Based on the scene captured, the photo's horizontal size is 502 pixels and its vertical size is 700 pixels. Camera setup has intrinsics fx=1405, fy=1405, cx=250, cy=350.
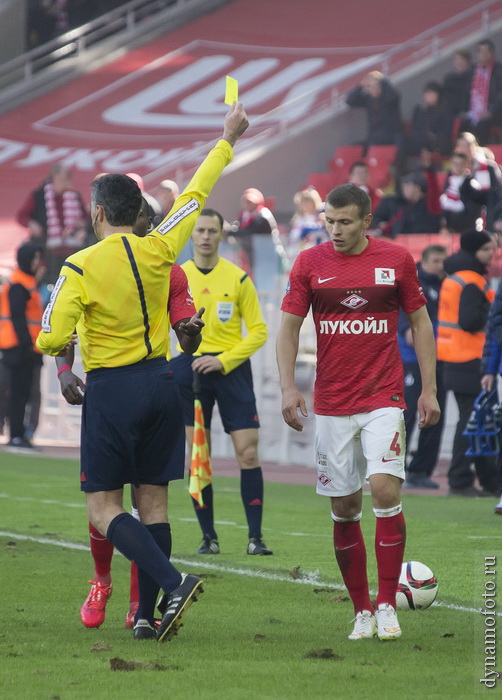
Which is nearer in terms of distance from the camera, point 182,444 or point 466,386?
point 182,444

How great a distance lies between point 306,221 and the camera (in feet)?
62.6

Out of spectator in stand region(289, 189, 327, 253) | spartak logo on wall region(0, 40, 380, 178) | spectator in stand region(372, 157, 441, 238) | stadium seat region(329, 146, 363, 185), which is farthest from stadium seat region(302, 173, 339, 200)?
spectator in stand region(372, 157, 441, 238)

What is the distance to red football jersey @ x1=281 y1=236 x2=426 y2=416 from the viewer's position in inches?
246

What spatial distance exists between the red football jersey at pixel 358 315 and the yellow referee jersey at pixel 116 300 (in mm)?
628

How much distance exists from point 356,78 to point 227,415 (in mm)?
20630

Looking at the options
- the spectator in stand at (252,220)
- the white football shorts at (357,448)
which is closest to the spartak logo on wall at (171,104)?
the spectator in stand at (252,220)

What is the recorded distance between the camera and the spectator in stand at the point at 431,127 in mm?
23000

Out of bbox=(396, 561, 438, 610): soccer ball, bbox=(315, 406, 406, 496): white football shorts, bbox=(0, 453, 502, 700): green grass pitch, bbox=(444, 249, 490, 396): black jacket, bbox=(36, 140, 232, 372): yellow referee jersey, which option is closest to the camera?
bbox=(0, 453, 502, 700): green grass pitch

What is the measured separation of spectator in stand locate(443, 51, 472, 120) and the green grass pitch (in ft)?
42.8

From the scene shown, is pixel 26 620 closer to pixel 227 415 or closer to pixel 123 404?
pixel 123 404

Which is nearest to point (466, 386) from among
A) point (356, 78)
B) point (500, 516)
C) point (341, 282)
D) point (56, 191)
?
point (500, 516)

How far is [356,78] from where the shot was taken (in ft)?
95.1

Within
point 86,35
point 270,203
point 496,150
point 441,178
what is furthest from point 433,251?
point 86,35

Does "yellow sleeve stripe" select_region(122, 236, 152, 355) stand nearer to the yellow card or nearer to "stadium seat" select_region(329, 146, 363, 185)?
the yellow card
